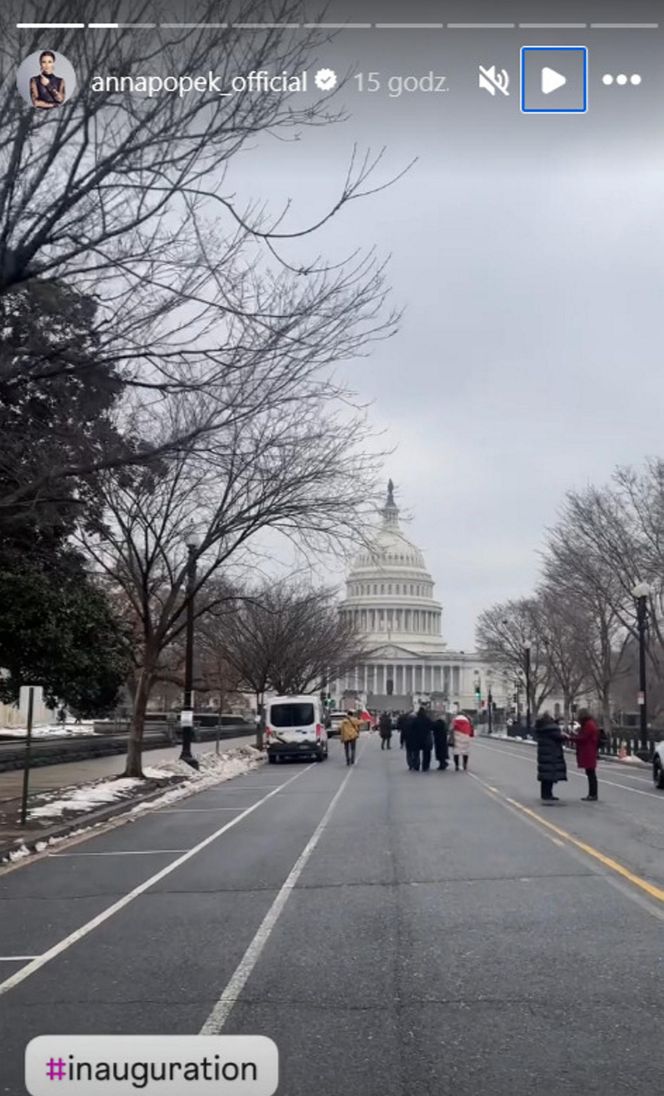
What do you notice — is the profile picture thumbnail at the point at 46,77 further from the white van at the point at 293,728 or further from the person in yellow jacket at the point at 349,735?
the white van at the point at 293,728

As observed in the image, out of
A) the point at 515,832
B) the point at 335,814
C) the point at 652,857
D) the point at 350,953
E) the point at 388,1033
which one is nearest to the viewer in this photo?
the point at 388,1033

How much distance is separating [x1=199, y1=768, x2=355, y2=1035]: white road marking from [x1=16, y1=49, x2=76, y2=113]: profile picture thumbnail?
498cm

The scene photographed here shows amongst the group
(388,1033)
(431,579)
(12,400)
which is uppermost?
(431,579)

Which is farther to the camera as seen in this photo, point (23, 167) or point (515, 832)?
point (515, 832)

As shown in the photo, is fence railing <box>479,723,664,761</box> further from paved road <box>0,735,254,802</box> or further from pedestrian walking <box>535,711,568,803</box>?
pedestrian walking <box>535,711,568,803</box>

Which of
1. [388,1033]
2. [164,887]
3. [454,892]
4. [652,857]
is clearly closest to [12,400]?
[164,887]

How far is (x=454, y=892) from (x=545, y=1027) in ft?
14.9

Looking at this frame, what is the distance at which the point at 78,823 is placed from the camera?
16.9 m

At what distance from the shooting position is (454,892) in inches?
406

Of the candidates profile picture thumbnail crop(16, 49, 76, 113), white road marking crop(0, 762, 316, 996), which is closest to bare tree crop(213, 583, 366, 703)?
white road marking crop(0, 762, 316, 996)

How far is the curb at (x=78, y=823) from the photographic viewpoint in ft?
45.6

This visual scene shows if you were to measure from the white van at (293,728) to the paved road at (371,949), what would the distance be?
881 inches

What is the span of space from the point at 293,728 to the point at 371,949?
31.2m

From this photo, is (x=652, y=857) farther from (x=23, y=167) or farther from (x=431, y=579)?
(x=431, y=579)
